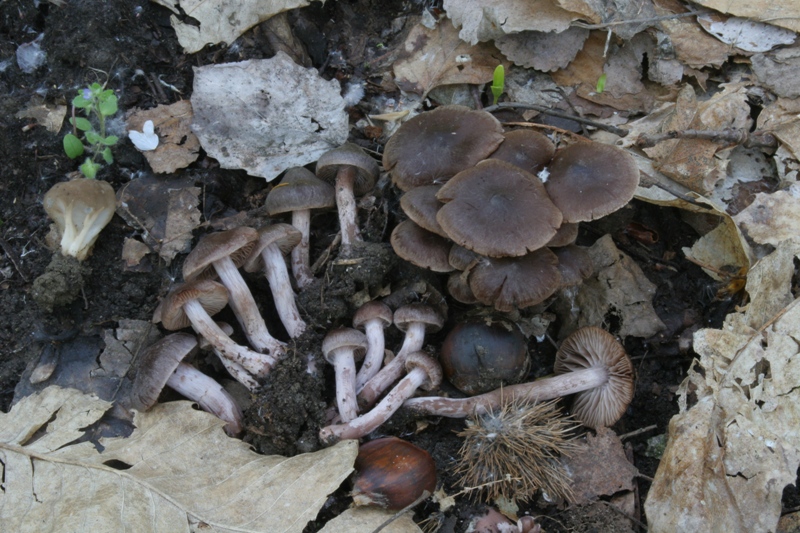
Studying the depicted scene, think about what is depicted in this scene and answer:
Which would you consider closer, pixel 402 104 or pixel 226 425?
pixel 226 425

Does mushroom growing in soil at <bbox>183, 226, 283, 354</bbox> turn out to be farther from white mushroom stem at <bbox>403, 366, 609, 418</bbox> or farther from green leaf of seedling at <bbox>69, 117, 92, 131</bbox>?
green leaf of seedling at <bbox>69, 117, 92, 131</bbox>

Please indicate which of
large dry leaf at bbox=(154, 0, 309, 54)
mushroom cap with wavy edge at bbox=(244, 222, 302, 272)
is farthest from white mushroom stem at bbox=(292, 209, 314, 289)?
large dry leaf at bbox=(154, 0, 309, 54)

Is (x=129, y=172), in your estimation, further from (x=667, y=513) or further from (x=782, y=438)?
(x=782, y=438)

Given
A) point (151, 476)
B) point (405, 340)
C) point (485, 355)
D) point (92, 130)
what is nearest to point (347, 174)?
point (405, 340)

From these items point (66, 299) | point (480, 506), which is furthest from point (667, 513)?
point (66, 299)

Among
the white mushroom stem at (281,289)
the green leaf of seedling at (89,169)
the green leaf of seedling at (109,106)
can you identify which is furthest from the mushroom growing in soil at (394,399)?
the green leaf of seedling at (109,106)

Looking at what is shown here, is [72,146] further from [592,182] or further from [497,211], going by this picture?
[592,182]
